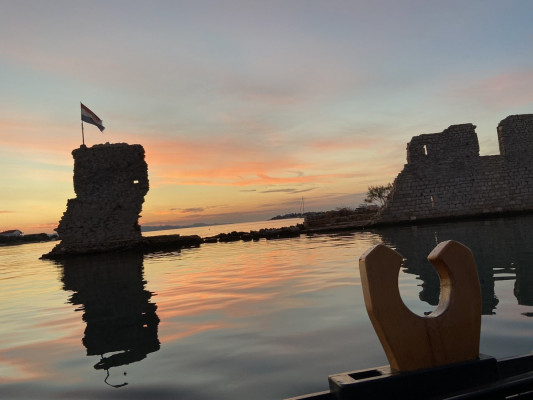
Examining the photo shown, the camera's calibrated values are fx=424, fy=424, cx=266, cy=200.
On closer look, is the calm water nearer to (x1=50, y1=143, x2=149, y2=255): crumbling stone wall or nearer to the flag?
(x1=50, y1=143, x2=149, y2=255): crumbling stone wall

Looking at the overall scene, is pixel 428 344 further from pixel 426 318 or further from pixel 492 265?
pixel 492 265

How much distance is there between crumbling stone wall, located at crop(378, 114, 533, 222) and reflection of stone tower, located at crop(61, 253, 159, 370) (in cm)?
1612

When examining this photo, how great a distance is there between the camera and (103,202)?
1989cm

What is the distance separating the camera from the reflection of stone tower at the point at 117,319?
396 centimetres

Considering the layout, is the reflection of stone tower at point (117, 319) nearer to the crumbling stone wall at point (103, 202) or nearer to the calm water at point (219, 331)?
the calm water at point (219, 331)

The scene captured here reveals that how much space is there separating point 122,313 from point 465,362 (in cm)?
476

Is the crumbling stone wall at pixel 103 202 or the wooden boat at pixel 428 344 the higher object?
the crumbling stone wall at pixel 103 202

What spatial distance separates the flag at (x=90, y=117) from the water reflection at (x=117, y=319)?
12312 millimetres

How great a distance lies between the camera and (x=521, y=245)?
8984 millimetres

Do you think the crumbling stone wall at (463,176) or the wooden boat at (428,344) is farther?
the crumbling stone wall at (463,176)

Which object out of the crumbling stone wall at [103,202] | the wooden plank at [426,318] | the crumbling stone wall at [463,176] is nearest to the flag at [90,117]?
the crumbling stone wall at [103,202]

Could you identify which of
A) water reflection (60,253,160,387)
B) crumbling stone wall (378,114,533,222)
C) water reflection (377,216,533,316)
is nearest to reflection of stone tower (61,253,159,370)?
water reflection (60,253,160,387)

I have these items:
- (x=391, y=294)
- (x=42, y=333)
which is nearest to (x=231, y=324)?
(x=42, y=333)

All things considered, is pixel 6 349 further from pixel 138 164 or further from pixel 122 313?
pixel 138 164
